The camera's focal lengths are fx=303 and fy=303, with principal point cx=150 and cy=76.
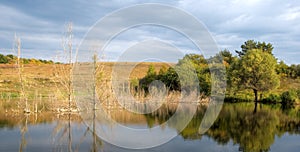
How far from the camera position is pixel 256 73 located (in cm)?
2842

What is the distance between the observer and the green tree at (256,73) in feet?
91.2

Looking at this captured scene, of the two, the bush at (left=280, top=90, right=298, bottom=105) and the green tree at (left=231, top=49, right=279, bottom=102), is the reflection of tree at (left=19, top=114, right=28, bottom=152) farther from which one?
the bush at (left=280, top=90, right=298, bottom=105)

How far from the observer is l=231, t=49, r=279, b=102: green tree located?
2781 cm

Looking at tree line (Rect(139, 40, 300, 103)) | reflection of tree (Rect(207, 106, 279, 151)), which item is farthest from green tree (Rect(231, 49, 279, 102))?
reflection of tree (Rect(207, 106, 279, 151))

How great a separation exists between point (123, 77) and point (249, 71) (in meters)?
14.1

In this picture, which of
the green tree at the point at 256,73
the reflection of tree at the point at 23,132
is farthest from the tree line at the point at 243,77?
the reflection of tree at the point at 23,132

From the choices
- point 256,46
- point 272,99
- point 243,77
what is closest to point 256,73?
point 243,77

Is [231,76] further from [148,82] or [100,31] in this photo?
[100,31]

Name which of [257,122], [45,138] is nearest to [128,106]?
[257,122]

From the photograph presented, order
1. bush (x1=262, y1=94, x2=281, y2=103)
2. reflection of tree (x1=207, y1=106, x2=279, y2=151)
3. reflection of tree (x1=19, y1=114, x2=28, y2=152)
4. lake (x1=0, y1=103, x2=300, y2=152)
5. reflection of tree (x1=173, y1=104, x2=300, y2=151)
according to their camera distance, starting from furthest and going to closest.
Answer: bush (x1=262, y1=94, x2=281, y2=103) < reflection of tree (x1=173, y1=104, x2=300, y2=151) < reflection of tree (x1=207, y1=106, x2=279, y2=151) < lake (x1=0, y1=103, x2=300, y2=152) < reflection of tree (x1=19, y1=114, x2=28, y2=152)

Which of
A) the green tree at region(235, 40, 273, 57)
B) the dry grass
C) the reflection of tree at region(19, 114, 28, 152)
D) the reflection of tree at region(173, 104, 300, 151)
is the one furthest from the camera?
the green tree at region(235, 40, 273, 57)

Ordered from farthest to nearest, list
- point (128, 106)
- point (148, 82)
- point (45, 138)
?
point (148, 82)
point (128, 106)
point (45, 138)

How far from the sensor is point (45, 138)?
872 centimetres

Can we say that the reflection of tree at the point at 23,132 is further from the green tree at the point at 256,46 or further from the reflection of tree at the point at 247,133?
the green tree at the point at 256,46
